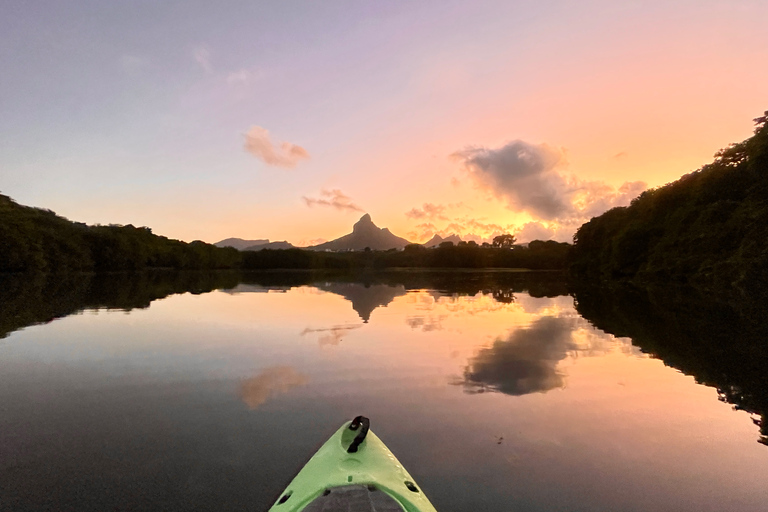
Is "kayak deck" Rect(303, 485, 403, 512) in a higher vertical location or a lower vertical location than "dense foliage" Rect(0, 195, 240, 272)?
lower

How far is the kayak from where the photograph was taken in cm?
380

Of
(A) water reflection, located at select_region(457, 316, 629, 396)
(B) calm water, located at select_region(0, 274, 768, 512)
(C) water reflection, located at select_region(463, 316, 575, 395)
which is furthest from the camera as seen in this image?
(A) water reflection, located at select_region(457, 316, 629, 396)

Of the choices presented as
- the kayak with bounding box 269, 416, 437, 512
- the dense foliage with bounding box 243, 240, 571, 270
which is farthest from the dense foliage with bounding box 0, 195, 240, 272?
the kayak with bounding box 269, 416, 437, 512

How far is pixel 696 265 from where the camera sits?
43.5 meters

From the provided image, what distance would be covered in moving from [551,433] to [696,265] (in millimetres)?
45522

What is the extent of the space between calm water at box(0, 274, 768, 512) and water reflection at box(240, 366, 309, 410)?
73 mm

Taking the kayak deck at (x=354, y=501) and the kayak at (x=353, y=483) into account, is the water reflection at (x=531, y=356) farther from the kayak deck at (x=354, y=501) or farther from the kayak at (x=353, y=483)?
the kayak deck at (x=354, y=501)

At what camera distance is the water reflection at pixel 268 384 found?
9.48 metres

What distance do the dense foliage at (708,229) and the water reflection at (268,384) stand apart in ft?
112

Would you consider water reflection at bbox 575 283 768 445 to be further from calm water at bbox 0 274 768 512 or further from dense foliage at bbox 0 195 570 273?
dense foliage at bbox 0 195 570 273

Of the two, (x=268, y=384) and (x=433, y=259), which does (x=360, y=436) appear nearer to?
(x=268, y=384)

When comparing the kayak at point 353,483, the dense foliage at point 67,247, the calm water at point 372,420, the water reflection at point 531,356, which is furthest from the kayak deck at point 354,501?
the dense foliage at point 67,247

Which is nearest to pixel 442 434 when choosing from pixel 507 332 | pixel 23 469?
pixel 23 469

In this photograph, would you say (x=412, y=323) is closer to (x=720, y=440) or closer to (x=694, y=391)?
(x=694, y=391)
